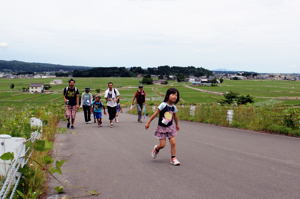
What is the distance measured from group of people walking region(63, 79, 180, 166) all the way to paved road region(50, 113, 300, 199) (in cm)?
52

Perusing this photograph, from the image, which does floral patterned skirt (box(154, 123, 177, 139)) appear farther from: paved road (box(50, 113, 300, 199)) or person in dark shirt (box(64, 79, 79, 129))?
person in dark shirt (box(64, 79, 79, 129))

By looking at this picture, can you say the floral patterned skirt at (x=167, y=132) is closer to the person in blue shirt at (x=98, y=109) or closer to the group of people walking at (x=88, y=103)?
the group of people walking at (x=88, y=103)

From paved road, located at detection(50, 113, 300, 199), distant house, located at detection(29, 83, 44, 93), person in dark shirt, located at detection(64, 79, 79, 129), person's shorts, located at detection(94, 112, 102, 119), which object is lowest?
distant house, located at detection(29, 83, 44, 93)

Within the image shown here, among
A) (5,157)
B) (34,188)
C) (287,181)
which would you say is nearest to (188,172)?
(287,181)

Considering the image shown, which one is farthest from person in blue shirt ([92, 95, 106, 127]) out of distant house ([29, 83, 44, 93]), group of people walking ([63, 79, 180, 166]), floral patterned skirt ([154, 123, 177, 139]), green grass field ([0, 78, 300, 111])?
distant house ([29, 83, 44, 93])

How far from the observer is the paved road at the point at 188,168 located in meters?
5.06

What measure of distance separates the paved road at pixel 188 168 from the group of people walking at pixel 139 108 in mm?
519

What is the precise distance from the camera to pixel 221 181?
5559 millimetres

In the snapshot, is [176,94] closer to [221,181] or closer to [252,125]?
[221,181]

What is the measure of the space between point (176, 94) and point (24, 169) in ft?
11.4

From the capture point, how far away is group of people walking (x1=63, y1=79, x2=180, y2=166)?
7215 mm

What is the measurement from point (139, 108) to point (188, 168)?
412 inches

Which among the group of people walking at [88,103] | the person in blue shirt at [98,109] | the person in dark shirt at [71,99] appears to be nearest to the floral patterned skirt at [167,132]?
the group of people walking at [88,103]

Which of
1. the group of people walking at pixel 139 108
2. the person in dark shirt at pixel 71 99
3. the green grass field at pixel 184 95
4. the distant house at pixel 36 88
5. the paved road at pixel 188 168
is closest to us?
the paved road at pixel 188 168
